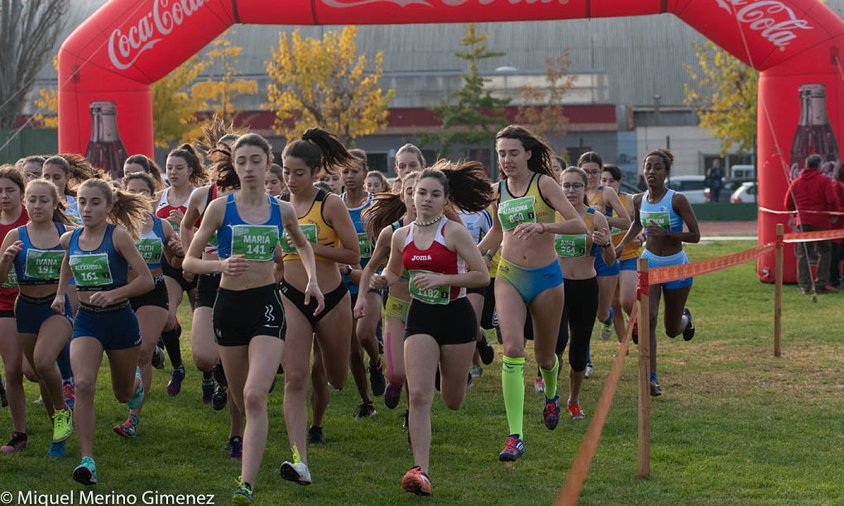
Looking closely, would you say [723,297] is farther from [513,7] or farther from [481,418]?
[481,418]

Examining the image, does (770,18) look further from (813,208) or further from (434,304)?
(434,304)

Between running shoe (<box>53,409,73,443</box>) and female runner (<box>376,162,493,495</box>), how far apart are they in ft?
7.82

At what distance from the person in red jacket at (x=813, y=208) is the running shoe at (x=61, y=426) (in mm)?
12123

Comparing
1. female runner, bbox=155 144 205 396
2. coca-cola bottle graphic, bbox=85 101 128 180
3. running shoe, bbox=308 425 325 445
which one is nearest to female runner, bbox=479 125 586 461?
running shoe, bbox=308 425 325 445

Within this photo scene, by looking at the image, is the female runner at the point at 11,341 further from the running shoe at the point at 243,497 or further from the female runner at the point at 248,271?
the running shoe at the point at 243,497

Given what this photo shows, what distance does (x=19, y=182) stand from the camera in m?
8.39

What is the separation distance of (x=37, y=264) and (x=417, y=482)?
296 centimetres

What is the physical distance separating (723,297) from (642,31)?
43.4 metres

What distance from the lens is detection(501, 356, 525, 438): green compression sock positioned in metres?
7.74

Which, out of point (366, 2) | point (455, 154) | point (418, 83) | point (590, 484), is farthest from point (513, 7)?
point (418, 83)

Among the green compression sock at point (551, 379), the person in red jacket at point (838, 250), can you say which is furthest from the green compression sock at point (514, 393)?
the person in red jacket at point (838, 250)

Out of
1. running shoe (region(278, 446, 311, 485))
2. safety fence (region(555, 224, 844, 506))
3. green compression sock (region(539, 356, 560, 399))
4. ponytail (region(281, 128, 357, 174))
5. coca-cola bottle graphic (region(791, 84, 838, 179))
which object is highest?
coca-cola bottle graphic (region(791, 84, 838, 179))

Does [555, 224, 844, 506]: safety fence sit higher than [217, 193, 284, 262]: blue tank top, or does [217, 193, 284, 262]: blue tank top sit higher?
[217, 193, 284, 262]: blue tank top

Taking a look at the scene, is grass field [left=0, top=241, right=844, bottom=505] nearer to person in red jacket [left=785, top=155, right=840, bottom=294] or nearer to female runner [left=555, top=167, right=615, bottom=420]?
female runner [left=555, top=167, right=615, bottom=420]
